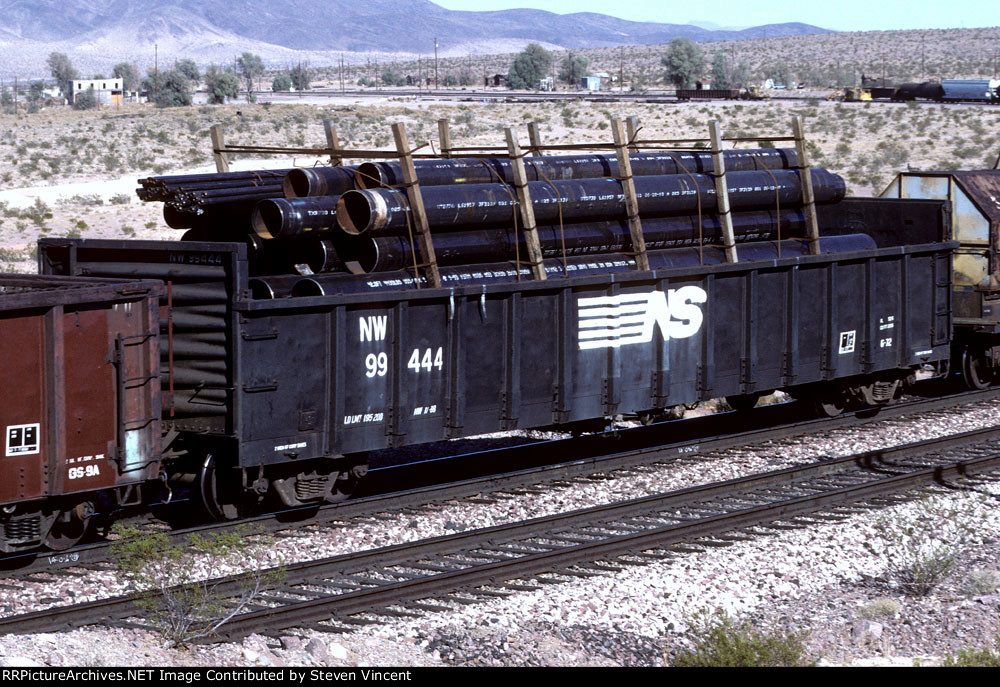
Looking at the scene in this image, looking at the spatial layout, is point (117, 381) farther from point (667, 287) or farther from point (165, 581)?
point (667, 287)

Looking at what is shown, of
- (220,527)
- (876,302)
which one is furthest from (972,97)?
(220,527)

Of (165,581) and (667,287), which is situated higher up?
(667,287)

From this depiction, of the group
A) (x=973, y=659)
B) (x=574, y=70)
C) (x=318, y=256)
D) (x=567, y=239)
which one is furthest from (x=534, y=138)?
(x=574, y=70)

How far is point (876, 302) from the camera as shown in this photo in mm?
16078

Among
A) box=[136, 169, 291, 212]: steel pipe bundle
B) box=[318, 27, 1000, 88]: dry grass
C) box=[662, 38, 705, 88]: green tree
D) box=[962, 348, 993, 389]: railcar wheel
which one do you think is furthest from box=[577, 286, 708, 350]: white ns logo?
box=[318, 27, 1000, 88]: dry grass

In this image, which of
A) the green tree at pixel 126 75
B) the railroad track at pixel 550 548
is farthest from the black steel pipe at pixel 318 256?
the green tree at pixel 126 75

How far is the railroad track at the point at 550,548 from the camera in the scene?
380 inches

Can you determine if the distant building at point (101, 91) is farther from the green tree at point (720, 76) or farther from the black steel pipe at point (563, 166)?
the black steel pipe at point (563, 166)

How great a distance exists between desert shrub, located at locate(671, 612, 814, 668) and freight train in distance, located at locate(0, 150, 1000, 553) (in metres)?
3.93

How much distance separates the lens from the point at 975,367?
19.3 metres

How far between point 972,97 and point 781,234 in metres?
72.5

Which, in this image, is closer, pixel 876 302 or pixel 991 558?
pixel 991 558

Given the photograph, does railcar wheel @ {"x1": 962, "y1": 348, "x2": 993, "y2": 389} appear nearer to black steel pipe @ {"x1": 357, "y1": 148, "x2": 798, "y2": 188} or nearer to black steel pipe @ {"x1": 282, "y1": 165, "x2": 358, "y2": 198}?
black steel pipe @ {"x1": 357, "y1": 148, "x2": 798, "y2": 188}

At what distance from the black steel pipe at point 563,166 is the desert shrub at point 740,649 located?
18.5ft
